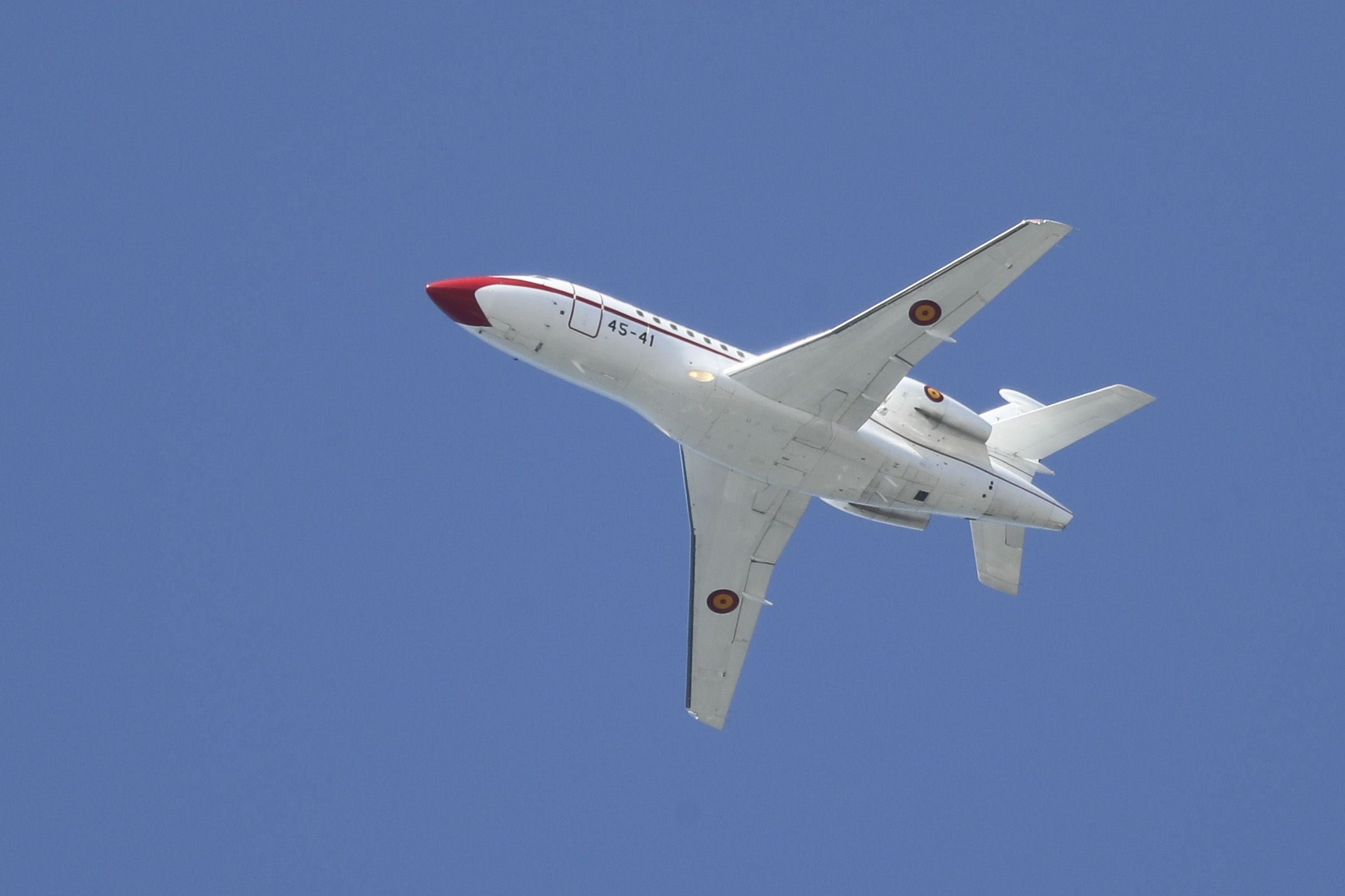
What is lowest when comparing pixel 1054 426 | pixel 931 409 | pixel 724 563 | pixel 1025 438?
pixel 724 563

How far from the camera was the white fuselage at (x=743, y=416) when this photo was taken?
3622cm

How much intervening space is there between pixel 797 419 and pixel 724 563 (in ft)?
22.8

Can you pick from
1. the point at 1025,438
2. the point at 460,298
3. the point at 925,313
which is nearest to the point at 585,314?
A: the point at 460,298

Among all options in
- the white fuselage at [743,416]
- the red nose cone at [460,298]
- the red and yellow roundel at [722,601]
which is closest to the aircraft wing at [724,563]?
the red and yellow roundel at [722,601]

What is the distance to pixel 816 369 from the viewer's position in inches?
1458

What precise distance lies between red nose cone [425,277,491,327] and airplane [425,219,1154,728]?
37 mm

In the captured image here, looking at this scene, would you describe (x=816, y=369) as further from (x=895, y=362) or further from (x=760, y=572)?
(x=760, y=572)

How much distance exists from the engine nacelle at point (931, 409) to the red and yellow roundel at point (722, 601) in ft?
25.0

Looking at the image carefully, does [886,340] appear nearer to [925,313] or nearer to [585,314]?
[925,313]

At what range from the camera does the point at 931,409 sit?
1570 inches

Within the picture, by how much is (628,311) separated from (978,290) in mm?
8609

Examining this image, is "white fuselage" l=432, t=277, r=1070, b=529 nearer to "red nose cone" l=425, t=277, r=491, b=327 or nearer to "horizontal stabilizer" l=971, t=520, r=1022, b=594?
"red nose cone" l=425, t=277, r=491, b=327

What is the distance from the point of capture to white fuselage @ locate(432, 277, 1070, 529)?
36.2 meters

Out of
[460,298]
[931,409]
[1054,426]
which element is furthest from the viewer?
[1054,426]
